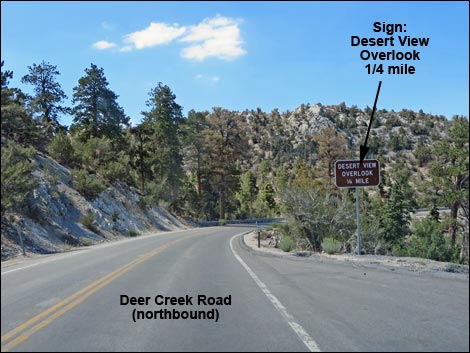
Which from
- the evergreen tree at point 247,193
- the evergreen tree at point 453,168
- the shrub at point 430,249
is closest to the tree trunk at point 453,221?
the evergreen tree at point 453,168

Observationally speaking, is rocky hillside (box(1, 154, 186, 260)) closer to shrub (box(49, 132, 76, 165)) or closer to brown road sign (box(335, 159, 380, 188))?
shrub (box(49, 132, 76, 165))

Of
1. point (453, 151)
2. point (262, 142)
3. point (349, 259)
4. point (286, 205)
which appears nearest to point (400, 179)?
point (453, 151)

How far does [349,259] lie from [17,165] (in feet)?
36.8

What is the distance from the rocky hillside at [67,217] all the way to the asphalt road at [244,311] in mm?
Answer: 10103

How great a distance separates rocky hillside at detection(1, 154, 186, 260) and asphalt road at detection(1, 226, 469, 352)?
10103 millimetres

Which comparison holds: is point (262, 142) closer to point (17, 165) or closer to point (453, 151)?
point (453, 151)

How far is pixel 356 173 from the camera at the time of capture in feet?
44.6

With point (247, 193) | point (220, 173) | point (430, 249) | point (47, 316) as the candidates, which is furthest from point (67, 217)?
point (247, 193)

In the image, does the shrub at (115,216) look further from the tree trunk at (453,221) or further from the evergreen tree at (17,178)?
the tree trunk at (453,221)

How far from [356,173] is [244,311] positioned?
763cm

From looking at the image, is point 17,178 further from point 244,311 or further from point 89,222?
point 89,222

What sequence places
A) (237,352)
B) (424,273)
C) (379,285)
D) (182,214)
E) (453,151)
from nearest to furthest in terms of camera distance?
(237,352) < (379,285) < (424,273) < (453,151) < (182,214)

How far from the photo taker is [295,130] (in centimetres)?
13088

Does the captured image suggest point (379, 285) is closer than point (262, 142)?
Yes
